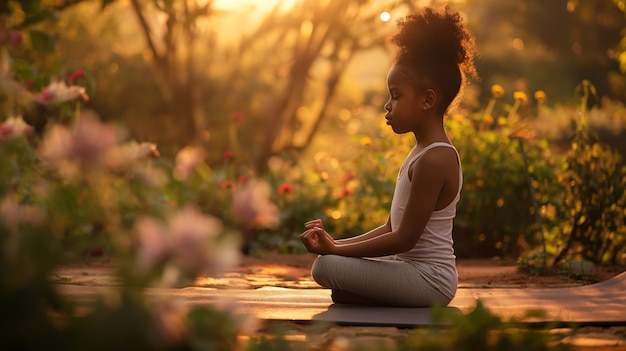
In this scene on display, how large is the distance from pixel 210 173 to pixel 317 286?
Result: 10.3 feet

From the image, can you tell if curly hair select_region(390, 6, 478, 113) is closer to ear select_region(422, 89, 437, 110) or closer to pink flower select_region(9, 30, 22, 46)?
ear select_region(422, 89, 437, 110)

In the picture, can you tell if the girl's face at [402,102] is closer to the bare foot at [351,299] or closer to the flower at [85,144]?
the bare foot at [351,299]

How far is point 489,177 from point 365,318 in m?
2.95

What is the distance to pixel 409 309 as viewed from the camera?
9.91 ft

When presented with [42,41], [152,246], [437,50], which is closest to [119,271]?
[152,246]

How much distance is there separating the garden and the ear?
68cm

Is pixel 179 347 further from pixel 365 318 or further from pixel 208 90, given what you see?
pixel 208 90

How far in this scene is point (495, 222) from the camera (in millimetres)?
5523

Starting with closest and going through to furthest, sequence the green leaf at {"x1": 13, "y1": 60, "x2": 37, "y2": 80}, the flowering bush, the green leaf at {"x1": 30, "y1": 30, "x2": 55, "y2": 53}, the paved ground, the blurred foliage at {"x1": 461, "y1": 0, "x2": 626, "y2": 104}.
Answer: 1. the flowering bush
2. the paved ground
3. the green leaf at {"x1": 30, "y1": 30, "x2": 55, "y2": 53}
4. the green leaf at {"x1": 13, "y1": 60, "x2": 37, "y2": 80}
5. the blurred foliage at {"x1": 461, "y1": 0, "x2": 626, "y2": 104}

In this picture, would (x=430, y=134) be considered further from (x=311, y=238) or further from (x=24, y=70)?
(x=24, y=70)

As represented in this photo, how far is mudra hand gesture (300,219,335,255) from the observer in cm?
300

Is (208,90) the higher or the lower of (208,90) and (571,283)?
the higher

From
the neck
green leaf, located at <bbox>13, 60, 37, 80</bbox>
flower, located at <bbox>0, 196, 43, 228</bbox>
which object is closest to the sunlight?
green leaf, located at <bbox>13, 60, 37, 80</bbox>

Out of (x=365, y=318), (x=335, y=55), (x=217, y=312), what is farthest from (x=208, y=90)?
(x=217, y=312)
